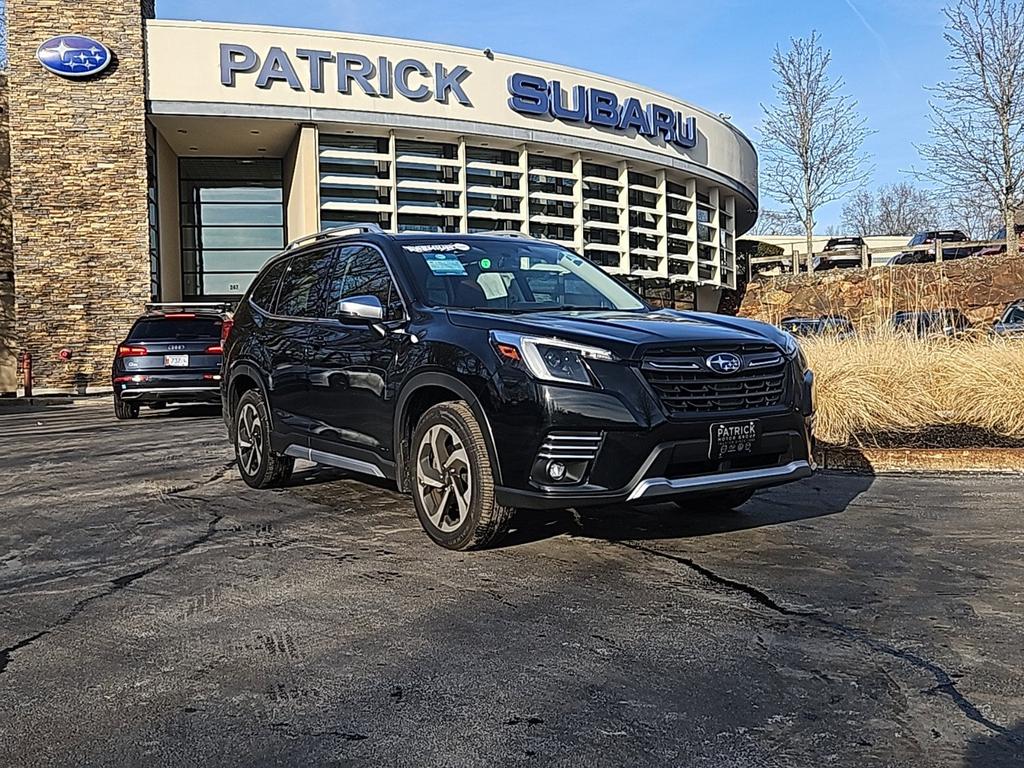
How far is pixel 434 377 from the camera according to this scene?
17.4 feet

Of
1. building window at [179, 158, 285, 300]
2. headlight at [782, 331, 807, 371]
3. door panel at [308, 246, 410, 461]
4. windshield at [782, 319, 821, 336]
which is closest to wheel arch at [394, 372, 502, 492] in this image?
door panel at [308, 246, 410, 461]

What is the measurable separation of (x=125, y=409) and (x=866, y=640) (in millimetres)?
12648

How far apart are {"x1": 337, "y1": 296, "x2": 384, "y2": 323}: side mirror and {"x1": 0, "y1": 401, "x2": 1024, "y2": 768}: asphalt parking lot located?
4.13 feet

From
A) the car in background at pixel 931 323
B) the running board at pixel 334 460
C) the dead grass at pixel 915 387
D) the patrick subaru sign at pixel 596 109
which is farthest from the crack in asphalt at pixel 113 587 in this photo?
the patrick subaru sign at pixel 596 109

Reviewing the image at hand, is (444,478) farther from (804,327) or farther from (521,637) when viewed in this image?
(804,327)

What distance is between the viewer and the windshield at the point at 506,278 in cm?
587

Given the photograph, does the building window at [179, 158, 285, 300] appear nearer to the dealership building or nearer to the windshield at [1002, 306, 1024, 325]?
the dealership building

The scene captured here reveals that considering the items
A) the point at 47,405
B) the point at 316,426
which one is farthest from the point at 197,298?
the point at 316,426

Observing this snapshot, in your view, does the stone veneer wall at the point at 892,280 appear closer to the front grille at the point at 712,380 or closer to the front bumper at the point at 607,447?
the front grille at the point at 712,380

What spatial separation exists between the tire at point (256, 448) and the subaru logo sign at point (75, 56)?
17779 mm

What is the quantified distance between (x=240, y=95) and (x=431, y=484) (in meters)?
20.1

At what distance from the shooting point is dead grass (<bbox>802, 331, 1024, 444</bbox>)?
9016 mm

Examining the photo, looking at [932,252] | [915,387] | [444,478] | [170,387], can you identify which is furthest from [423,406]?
[932,252]

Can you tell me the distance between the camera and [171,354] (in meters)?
14.1
